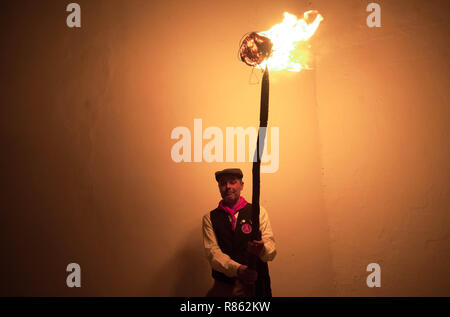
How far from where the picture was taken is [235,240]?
5.68 ft

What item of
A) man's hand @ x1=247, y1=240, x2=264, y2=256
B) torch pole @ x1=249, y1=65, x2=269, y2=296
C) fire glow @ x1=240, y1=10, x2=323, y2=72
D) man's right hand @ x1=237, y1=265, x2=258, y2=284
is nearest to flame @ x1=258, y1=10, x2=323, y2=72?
fire glow @ x1=240, y1=10, x2=323, y2=72

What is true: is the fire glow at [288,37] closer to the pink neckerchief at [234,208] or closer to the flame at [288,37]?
the flame at [288,37]

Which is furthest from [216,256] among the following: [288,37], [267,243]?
[288,37]

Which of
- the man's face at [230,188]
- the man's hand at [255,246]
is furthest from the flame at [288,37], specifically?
the man's hand at [255,246]

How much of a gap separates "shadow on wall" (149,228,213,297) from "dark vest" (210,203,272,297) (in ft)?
1.70

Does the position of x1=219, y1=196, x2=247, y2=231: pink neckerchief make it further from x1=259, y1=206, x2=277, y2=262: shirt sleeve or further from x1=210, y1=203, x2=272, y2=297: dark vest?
x1=259, y1=206, x2=277, y2=262: shirt sleeve

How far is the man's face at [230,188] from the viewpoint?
1.81 metres

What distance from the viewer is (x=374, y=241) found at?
249 centimetres

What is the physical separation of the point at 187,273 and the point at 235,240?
0.72 metres

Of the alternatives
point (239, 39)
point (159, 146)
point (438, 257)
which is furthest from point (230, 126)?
point (438, 257)

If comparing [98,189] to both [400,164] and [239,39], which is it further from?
[400,164]

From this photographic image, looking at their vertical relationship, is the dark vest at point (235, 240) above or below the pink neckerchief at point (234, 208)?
below

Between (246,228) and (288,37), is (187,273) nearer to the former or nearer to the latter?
(246,228)

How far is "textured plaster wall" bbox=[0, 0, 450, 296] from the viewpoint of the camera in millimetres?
1981
